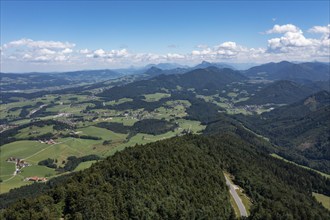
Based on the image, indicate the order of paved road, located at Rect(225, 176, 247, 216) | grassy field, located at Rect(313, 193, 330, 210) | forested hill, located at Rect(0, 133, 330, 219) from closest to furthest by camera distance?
forested hill, located at Rect(0, 133, 330, 219) < paved road, located at Rect(225, 176, 247, 216) < grassy field, located at Rect(313, 193, 330, 210)

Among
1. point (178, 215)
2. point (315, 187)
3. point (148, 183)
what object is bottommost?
point (315, 187)

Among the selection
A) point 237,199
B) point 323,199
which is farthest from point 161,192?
point 323,199

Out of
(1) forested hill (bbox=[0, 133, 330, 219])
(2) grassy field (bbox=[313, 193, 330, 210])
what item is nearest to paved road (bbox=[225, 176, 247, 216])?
(1) forested hill (bbox=[0, 133, 330, 219])

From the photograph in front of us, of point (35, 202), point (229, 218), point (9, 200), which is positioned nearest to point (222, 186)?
point (229, 218)

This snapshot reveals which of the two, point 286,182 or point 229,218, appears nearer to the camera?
point 229,218

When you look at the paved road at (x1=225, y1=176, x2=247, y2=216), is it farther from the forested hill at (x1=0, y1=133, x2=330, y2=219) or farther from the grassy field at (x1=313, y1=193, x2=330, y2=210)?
the grassy field at (x1=313, y1=193, x2=330, y2=210)

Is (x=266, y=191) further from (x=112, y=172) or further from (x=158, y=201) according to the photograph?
(x=112, y=172)

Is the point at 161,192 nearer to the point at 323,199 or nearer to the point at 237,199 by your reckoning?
the point at 237,199

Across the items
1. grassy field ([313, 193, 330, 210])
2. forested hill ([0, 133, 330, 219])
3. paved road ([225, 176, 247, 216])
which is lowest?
grassy field ([313, 193, 330, 210])

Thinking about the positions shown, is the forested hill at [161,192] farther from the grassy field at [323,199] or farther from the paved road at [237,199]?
the grassy field at [323,199]
